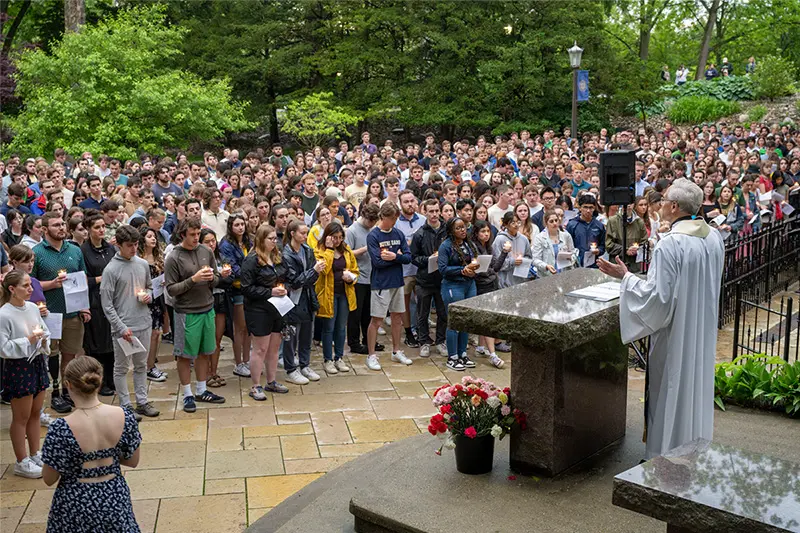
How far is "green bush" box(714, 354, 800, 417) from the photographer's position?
775 cm

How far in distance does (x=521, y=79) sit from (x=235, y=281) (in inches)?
954

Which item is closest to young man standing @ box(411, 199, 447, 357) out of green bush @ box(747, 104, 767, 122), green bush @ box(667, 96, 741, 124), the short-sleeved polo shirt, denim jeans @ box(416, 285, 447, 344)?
denim jeans @ box(416, 285, 447, 344)

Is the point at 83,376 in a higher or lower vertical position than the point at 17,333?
higher

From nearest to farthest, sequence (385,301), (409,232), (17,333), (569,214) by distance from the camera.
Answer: (17,333)
(385,301)
(409,232)
(569,214)

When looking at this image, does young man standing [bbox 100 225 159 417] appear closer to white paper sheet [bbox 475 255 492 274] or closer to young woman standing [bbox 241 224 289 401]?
young woman standing [bbox 241 224 289 401]

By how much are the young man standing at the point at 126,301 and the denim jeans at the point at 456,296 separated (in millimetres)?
3488

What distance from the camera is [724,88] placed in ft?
126

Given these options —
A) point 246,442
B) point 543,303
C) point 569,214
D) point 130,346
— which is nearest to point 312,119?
point 569,214

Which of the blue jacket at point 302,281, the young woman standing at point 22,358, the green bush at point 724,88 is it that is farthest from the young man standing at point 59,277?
the green bush at point 724,88

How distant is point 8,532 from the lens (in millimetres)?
6348

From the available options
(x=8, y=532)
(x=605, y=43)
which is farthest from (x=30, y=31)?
(x=8, y=532)

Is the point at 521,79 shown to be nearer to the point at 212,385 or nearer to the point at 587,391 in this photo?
the point at 212,385

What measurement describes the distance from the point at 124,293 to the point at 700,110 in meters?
33.0

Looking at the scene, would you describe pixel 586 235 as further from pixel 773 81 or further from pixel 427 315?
pixel 773 81
